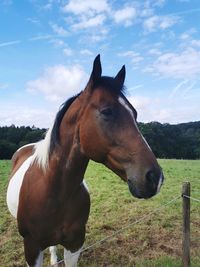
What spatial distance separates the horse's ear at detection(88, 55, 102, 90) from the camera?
2.71 m

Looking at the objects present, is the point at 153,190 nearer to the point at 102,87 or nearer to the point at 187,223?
the point at 102,87

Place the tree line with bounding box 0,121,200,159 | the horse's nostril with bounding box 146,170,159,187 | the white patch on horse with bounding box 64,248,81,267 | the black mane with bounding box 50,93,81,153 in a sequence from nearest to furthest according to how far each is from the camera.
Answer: the horse's nostril with bounding box 146,170,159,187
the black mane with bounding box 50,93,81,153
the white patch on horse with bounding box 64,248,81,267
the tree line with bounding box 0,121,200,159

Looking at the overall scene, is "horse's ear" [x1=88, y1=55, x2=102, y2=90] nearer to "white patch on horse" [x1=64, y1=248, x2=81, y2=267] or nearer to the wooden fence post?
"white patch on horse" [x1=64, y1=248, x2=81, y2=267]

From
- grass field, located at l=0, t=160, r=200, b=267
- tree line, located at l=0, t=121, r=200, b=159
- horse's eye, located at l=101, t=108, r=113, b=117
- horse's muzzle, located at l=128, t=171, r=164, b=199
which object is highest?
tree line, located at l=0, t=121, r=200, b=159

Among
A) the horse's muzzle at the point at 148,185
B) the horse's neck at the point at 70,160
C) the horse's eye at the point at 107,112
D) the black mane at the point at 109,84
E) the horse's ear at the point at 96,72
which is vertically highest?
the horse's ear at the point at 96,72

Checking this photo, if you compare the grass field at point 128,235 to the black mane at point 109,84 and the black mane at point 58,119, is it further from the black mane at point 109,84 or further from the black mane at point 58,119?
the black mane at point 109,84

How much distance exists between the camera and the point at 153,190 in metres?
2.38

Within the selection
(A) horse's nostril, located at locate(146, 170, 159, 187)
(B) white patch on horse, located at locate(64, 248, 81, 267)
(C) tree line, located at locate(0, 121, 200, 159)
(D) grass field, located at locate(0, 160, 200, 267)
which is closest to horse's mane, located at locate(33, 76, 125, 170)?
(A) horse's nostril, located at locate(146, 170, 159, 187)

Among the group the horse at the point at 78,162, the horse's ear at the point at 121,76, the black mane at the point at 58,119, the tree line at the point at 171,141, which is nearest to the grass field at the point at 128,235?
the horse at the point at 78,162

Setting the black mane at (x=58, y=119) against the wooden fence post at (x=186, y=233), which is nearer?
the black mane at (x=58, y=119)

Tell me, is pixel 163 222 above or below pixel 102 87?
below

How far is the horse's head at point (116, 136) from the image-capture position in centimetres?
238

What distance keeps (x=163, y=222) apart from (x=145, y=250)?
1485 mm

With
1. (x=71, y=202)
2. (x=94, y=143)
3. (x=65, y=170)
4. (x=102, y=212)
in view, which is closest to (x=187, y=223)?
(x=71, y=202)
